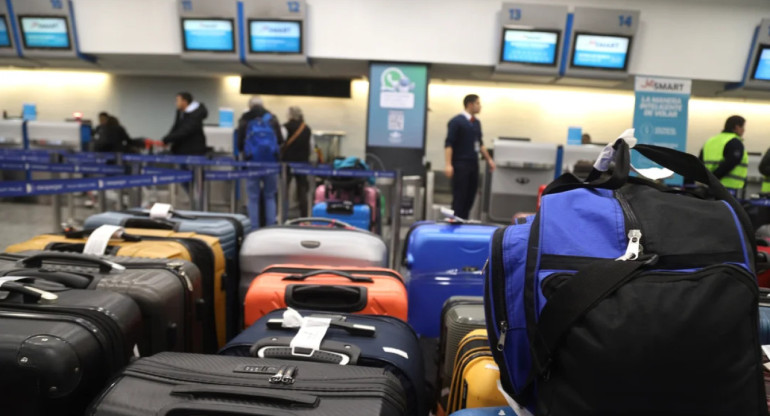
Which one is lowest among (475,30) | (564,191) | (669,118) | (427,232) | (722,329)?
(427,232)

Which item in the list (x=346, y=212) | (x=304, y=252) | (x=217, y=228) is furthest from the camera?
(x=346, y=212)

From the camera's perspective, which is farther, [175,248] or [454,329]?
[175,248]

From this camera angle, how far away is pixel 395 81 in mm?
7578

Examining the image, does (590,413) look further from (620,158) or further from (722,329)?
(620,158)

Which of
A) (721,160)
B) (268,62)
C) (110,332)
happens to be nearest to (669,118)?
(721,160)

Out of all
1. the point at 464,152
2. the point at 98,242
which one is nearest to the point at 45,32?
the point at 464,152

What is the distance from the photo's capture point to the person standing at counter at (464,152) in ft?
17.9

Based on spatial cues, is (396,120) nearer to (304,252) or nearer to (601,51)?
(601,51)

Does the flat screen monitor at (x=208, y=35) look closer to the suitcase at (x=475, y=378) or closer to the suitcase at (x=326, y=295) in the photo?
the suitcase at (x=326, y=295)

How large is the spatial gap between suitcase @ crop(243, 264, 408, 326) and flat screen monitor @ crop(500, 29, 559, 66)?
652 centimetres

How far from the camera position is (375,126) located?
25.0 ft

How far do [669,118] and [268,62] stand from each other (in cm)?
603

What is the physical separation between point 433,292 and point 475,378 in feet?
4.06

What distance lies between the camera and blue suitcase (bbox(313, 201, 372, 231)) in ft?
14.8
